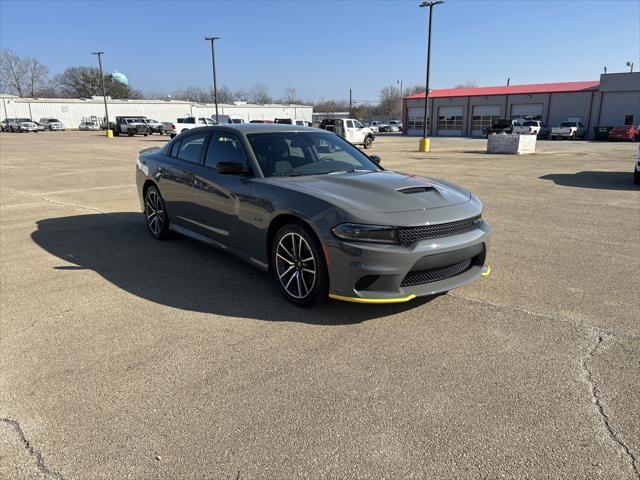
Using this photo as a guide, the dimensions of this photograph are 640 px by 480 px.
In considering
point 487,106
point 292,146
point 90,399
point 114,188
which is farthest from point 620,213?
point 487,106

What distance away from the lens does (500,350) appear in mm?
3537

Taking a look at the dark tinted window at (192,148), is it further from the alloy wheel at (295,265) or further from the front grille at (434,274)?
the front grille at (434,274)

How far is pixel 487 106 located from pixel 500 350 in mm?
57257

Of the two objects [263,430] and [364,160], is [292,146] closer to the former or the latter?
[364,160]

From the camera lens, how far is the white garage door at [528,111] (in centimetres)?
5228

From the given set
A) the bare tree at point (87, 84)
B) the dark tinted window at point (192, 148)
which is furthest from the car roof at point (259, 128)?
the bare tree at point (87, 84)

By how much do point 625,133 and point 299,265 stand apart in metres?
45.5

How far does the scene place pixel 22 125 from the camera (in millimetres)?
58156

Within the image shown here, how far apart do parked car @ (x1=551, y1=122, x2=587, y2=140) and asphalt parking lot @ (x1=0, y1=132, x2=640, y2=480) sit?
4363cm

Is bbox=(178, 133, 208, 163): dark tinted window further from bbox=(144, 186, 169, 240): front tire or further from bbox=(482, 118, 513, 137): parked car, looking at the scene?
bbox=(482, 118, 513, 137): parked car

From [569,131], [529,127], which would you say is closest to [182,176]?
[529,127]

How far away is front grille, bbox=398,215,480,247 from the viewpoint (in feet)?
12.4

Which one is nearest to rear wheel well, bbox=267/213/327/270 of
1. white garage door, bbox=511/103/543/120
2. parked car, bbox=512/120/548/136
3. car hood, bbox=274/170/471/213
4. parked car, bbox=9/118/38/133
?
car hood, bbox=274/170/471/213

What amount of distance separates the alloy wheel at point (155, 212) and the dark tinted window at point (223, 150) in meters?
1.38
